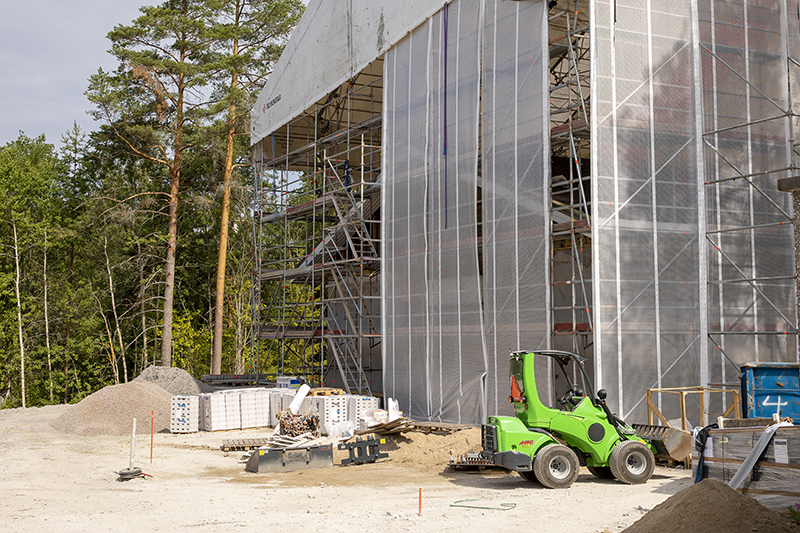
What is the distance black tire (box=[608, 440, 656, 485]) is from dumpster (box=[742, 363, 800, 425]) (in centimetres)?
158

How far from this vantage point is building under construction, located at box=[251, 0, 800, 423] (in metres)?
14.4

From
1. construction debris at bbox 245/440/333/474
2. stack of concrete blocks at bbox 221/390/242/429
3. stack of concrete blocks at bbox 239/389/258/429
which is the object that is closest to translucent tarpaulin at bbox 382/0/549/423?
stack of concrete blocks at bbox 239/389/258/429

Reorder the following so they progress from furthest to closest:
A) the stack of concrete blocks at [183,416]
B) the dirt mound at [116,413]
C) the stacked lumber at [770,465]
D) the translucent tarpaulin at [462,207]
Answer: the dirt mound at [116,413] → the stack of concrete blocks at [183,416] → the translucent tarpaulin at [462,207] → the stacked lumber at [770,465]

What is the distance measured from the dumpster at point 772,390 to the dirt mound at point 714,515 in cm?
431

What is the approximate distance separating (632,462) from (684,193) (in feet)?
21.0

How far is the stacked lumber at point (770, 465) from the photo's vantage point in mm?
6703

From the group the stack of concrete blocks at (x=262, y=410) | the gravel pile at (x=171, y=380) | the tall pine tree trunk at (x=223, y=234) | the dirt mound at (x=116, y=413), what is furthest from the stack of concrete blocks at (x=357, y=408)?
the tall pine tree trunk at (x=223, y=234)

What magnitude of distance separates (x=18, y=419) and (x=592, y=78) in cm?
1880

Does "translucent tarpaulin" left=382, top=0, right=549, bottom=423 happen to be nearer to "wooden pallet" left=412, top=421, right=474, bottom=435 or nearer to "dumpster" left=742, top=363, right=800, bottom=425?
"wooden pallet" left=412, top=421, right=474, bottom=435

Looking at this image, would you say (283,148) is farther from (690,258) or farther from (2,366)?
(690,258)

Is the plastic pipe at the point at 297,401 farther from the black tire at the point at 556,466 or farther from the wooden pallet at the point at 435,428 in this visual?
the black tire at the point at 556,466

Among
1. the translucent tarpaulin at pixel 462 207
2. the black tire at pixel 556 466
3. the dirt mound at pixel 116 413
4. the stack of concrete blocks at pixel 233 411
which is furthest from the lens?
the stack of concrete blocks at pixel 233 411

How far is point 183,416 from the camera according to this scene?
61.2ft

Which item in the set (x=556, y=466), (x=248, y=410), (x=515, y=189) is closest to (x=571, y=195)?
(x=515, y=189)
